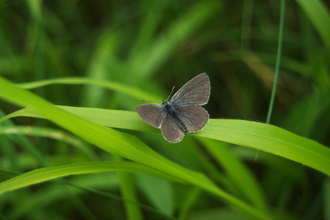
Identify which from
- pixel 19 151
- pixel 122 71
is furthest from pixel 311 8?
pixel 19 151

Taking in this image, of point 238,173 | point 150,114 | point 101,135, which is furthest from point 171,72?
point 101,135

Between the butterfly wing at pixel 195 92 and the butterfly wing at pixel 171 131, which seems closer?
the butterfly wing at pixel 171 131

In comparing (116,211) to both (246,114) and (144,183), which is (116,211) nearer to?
(144,183)

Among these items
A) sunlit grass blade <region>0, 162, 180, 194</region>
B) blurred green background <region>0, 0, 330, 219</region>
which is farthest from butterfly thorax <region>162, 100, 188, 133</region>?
blurred green background <region>0, 0, 330, 219</region>

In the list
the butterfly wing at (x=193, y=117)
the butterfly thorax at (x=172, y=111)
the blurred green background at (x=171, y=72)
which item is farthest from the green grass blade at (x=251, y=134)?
the blurred green background at (x=171, y=72)

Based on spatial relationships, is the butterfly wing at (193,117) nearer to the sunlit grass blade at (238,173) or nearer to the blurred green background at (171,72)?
the sunlit grass blade at (238,173)

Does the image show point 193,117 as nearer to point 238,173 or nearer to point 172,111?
point 172,111
